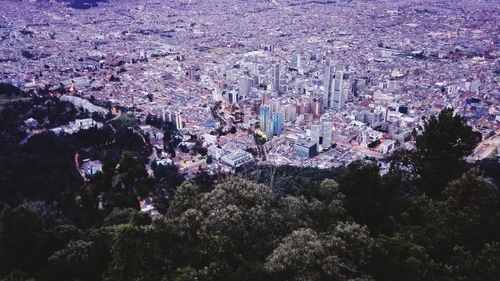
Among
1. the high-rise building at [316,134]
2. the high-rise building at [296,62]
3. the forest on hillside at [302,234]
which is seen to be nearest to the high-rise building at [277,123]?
the high-rise building at [316,134]

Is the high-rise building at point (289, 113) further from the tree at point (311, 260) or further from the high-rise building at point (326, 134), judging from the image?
the tree at point (311, 260)

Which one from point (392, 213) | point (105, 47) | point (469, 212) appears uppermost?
point (469, 212)

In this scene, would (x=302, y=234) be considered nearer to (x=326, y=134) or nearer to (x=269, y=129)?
(x=326, y=134)

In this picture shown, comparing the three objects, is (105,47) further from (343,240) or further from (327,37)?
(343,240)

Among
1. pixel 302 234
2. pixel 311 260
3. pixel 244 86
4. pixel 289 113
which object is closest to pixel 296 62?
pixel 244 86

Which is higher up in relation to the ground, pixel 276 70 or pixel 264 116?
pixel 276 70

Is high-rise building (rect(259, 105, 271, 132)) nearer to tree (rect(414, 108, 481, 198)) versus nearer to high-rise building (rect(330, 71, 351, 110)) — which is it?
high-rise building (rect(330, 71, 351, 110))

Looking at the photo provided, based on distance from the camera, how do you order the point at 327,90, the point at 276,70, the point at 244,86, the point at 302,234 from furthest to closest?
1. the point at 276,70
2. the point at 244,86
3. the point at 327,90
4. the point at 302,234

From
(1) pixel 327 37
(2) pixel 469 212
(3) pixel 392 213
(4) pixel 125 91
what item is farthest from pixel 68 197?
(1) pixel 327 37

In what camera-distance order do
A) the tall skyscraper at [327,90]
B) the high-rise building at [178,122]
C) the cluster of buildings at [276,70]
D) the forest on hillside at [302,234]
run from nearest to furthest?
the forest on hillside at [302,234] < the cluster of buildings at [276,70] < the high-rise building at [178,122] < the tall skyscraper at [327,90]
